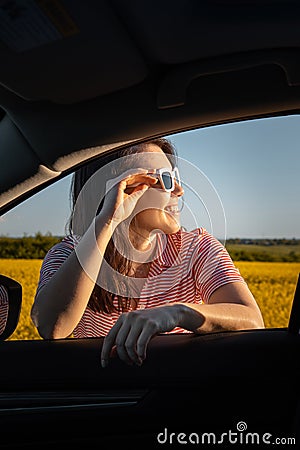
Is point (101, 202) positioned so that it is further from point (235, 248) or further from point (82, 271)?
point (235, 248)

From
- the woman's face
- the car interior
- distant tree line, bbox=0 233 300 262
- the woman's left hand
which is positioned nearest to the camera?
the car interior

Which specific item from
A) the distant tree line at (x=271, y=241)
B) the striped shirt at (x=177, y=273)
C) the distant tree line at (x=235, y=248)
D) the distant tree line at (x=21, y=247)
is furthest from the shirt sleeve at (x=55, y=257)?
the distant tree line at (x=271, y=241)

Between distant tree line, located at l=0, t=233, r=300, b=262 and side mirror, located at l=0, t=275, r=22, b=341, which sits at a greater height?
distant tree line, located at l=0, t=233, r=300, b=262

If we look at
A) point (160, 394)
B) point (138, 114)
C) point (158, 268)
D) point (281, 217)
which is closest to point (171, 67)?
point (138, 114)

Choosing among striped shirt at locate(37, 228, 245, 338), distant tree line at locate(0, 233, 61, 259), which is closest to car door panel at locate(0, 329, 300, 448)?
striped shirt at locate(37, 228, 245, 338)

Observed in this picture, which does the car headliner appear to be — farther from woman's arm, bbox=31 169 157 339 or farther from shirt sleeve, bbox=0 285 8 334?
shirt sleeve, bbox=0 285 8 334

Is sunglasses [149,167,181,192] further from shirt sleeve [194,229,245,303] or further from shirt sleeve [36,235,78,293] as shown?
shirt sleeve [36,235,78,293]

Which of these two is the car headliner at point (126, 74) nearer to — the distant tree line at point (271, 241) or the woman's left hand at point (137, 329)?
the woman's left hand at point (137, 329)

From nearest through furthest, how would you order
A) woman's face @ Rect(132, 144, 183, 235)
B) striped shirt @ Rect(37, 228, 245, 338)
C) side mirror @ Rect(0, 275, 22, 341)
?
woman's face @ Rect(132, 144, 183, 235) → striped shirt @ Rect(37, 228, 245, 338) → side mirror @ Rect(0, 275, 22, 341)

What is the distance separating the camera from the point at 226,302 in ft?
5.76

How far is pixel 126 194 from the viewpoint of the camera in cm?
169

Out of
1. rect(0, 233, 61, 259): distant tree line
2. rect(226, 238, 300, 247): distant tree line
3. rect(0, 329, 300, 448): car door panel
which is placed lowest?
rect(0, 329, 300, 448): car door panel

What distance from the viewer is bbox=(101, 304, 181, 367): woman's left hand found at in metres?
1.58

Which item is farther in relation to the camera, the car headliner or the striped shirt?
the striped shirt
